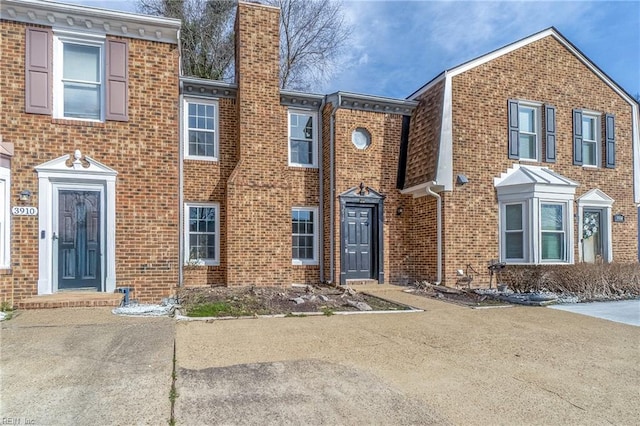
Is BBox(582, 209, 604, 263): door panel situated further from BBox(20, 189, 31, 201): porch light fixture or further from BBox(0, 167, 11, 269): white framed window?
BBox(0, 167, 11, 269): white framed window

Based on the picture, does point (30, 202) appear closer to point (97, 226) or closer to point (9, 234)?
point (9, 234)

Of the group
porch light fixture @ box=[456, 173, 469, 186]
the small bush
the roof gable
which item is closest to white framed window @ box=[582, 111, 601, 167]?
the roof gable

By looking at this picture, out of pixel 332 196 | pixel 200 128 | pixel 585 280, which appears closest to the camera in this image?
pixel 585 280

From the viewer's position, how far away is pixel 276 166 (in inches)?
409

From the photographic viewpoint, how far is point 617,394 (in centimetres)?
381

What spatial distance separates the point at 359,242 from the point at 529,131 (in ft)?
19.4

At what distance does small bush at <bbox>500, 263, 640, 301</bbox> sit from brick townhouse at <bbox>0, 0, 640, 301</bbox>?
0.92 metres

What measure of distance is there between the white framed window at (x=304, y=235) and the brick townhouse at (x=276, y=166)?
0.14ft

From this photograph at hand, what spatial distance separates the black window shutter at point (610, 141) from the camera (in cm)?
1225

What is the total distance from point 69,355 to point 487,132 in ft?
34.6

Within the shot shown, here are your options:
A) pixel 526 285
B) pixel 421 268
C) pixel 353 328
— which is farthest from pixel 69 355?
pixel 526 285

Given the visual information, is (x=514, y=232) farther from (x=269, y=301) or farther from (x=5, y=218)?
(x=5, y=218)

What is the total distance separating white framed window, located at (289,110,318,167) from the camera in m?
11.2

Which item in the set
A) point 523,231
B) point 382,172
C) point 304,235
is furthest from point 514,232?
point 304,235
